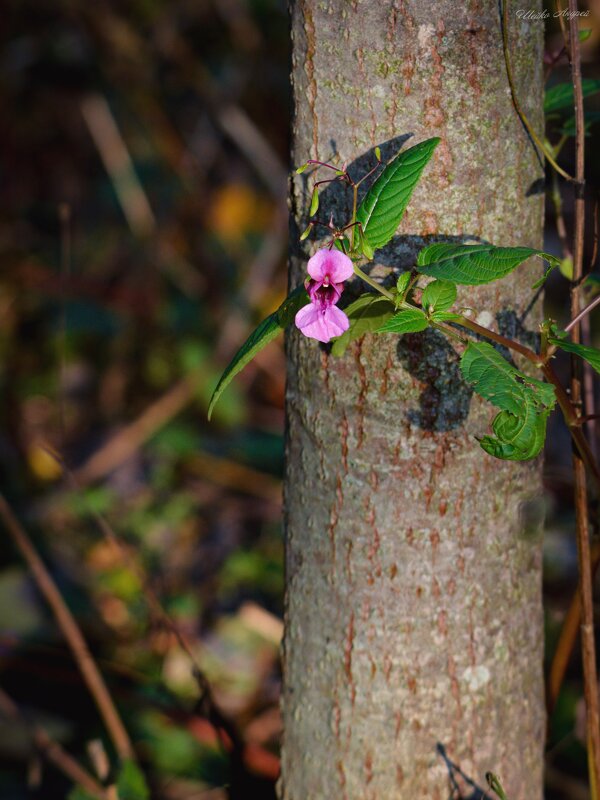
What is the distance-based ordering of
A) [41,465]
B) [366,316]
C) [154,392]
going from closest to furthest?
[366,316], [41,465], [154,392]

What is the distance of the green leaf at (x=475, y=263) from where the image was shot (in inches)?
29.3

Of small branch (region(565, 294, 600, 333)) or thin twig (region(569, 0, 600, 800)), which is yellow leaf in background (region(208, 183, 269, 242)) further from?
small branch (region(565, 294, 600, 333))

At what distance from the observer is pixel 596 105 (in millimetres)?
3281

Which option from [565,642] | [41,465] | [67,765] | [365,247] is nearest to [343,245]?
[365,247]

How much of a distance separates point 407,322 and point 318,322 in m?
0.09

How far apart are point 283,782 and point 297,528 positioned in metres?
0.42

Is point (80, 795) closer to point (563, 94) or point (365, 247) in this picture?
point (365, 247)

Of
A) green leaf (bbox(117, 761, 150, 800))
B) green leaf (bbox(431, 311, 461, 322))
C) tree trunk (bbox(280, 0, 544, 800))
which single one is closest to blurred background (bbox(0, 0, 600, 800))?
green leaf (bbox(117, 761, 150, 800))

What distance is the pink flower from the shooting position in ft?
2.54

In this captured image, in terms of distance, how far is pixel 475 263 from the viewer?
76cm

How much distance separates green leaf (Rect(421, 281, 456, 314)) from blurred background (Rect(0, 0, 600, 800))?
Result: 40 centimetres

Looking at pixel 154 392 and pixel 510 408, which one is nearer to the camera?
pixel 510 408

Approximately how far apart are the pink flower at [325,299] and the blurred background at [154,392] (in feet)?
1.50

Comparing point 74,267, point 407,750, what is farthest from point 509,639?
point 74,267
